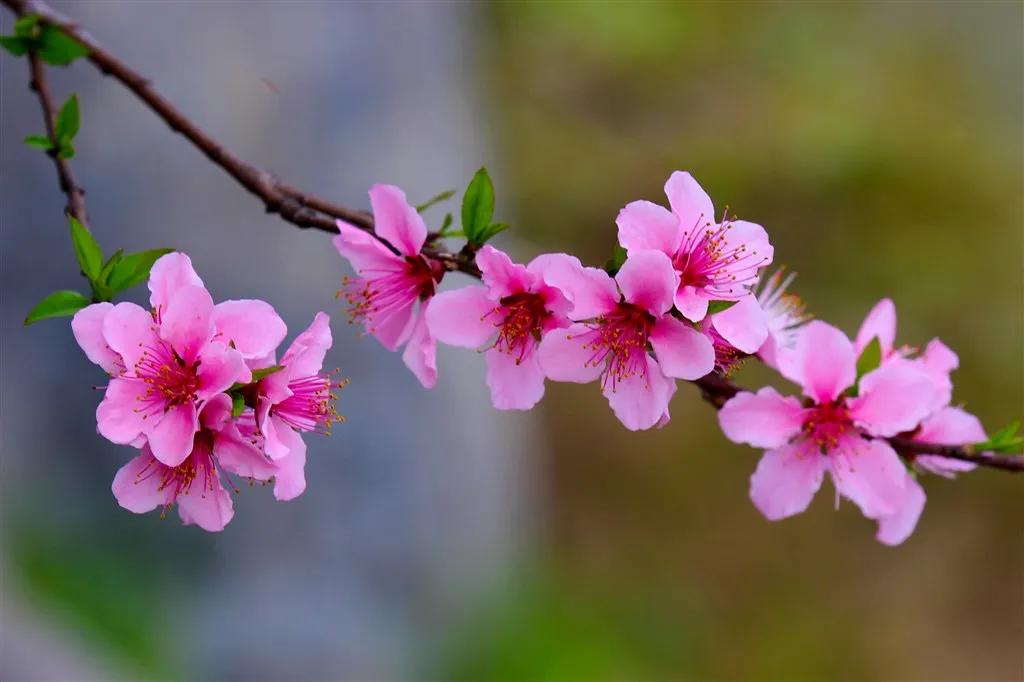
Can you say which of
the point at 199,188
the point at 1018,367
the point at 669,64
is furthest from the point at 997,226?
the point at 199,188

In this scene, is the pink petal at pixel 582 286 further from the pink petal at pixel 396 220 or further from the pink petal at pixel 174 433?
the pink petal at pixel 174 433

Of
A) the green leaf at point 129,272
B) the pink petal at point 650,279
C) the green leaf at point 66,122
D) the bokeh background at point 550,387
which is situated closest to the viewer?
the pink petal at point 650,279

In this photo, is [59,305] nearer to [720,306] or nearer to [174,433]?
[174,433]

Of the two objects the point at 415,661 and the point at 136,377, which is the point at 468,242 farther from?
the point at 415,661

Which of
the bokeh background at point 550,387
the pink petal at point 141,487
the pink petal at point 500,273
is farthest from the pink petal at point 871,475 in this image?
the bokeh background at point 550,387

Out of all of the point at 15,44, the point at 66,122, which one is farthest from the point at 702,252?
the point at 15,44

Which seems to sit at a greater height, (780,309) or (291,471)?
(780,309)
